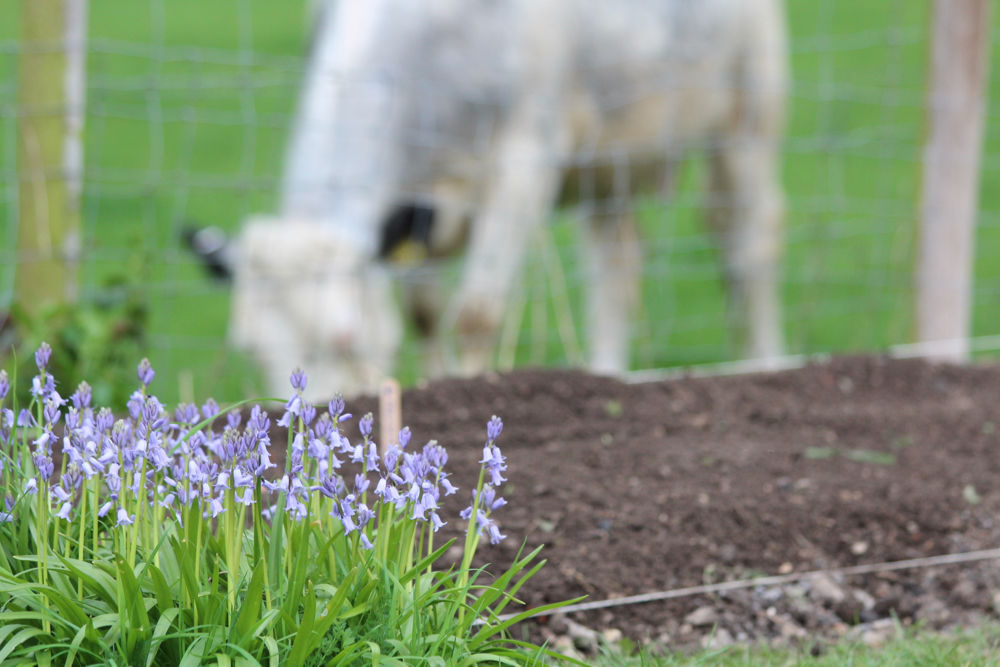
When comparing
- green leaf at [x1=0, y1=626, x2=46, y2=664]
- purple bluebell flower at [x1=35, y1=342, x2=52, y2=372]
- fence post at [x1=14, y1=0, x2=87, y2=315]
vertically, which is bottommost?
green leaf at [x1=0, y1=626, x2=46, y2=664]

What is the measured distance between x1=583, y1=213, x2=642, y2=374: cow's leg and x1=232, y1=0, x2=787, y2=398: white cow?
2.20 feet

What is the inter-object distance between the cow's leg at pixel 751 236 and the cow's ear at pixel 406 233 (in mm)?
2169

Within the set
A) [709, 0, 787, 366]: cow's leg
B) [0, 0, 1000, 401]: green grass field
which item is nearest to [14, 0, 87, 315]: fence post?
[0, 0, 1000, 401]: green grass field

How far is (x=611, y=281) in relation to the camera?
262 inches

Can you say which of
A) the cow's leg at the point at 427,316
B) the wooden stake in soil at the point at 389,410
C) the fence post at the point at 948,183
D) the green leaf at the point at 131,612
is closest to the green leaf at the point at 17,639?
the green leaf at the point at 131,612

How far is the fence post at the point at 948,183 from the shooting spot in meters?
4.42

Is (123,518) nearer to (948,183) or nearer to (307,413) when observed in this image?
(307,413)

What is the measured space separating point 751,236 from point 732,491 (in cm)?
403

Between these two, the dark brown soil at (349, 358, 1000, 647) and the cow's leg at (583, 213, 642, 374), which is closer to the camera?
the dark brown soil at (349, 358, 1000, 647)

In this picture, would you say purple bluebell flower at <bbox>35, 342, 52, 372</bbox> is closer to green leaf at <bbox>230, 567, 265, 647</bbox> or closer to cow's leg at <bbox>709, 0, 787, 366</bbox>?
green leaf at <bbox>230, 567, 265, 647</bbox>

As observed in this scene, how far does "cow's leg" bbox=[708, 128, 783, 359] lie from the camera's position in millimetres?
6406

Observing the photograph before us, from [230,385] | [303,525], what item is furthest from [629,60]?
[303,525]

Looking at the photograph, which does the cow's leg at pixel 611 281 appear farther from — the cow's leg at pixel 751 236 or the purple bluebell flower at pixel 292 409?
the purple bluebell flower at pixel 292 409

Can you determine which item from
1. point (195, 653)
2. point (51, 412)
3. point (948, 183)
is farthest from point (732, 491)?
point (948, 183)
